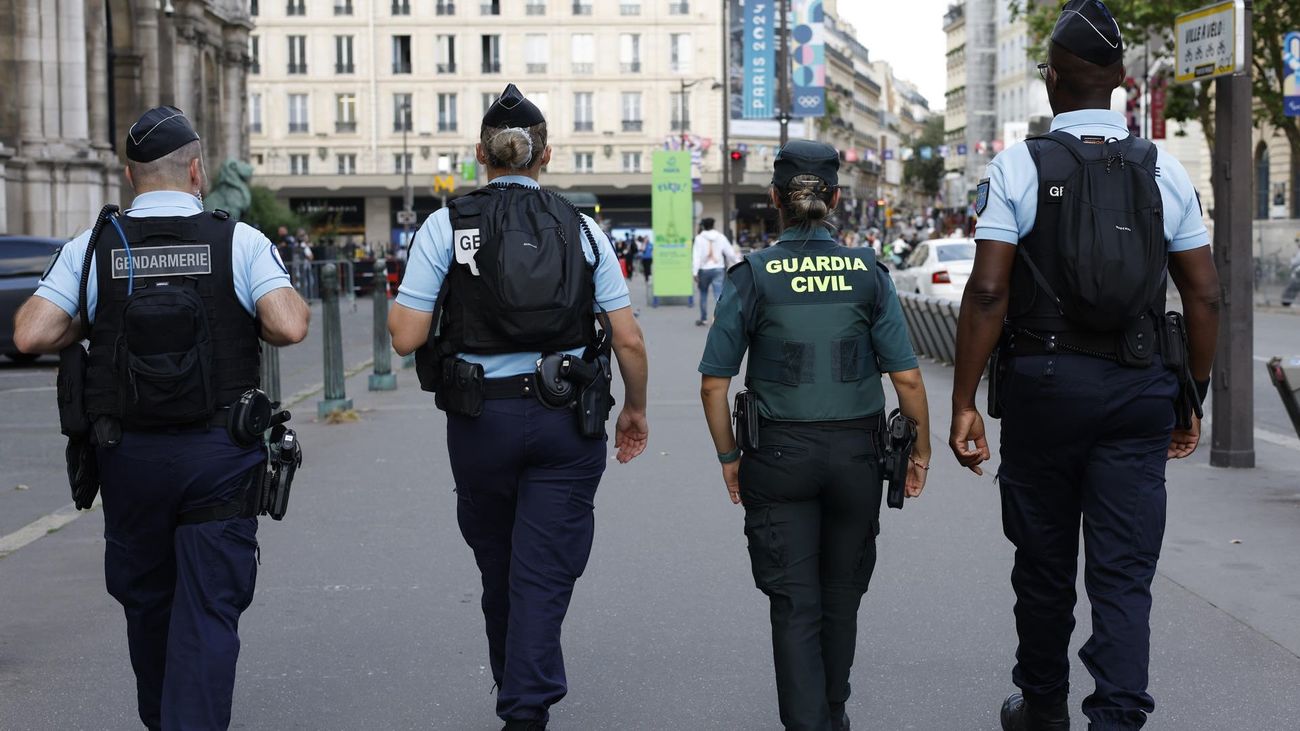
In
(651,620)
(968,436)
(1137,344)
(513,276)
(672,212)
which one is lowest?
(651,620)

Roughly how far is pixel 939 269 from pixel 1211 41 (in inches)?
645

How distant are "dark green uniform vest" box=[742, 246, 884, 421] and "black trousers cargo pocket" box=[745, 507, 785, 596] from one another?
274 mm

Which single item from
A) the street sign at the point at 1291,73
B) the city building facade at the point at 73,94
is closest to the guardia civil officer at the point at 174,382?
the city building facade at the point at 73,94

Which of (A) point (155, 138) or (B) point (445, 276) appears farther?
(B) point (445, 276)

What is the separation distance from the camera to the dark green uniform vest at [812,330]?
4.49 meters

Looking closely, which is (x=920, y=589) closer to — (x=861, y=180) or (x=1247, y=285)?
(x=1247, y=285)

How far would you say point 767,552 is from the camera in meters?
4.50

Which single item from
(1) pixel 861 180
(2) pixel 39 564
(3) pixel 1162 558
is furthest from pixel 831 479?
(1) pixel 861 180

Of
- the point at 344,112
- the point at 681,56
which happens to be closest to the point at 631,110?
the point at 681,56

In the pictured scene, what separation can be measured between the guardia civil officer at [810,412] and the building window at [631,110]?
8308 centimetres

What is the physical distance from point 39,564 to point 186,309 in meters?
3.79

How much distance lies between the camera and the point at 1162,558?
743 cm

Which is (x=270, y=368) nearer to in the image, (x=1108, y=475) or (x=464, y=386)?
(x=464, y=386)

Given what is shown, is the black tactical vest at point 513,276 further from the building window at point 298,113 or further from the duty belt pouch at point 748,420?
the building window at point 298,113
